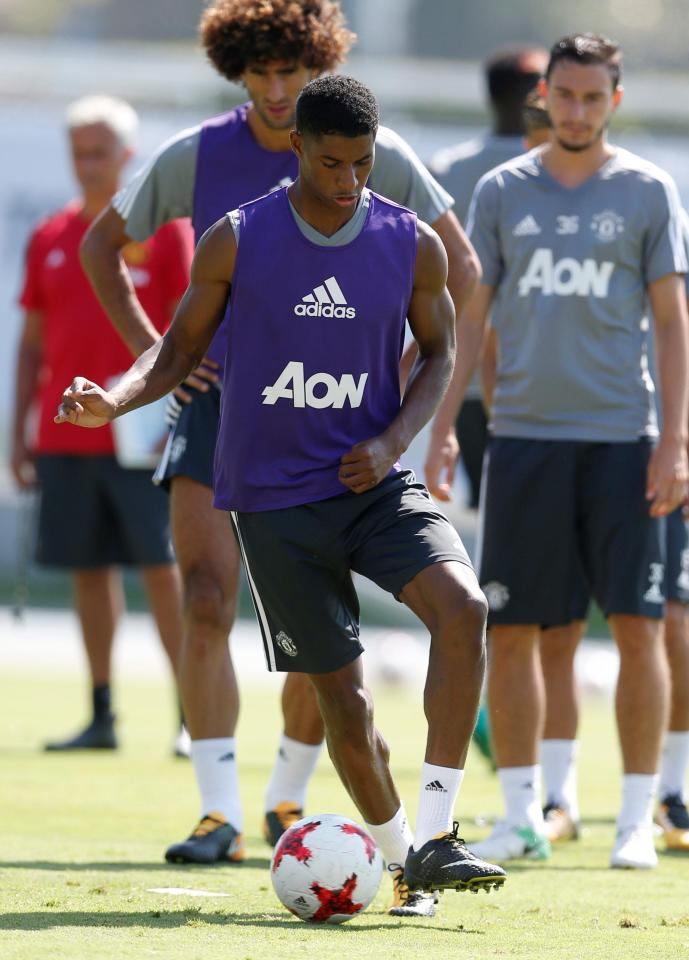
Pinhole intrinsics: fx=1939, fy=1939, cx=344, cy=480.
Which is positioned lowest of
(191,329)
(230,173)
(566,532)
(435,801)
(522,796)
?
(522,796)

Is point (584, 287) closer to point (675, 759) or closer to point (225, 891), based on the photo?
point (675, 759)

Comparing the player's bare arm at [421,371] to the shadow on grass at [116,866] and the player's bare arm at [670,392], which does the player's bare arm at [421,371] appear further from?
the shadow on grass at [116,866]

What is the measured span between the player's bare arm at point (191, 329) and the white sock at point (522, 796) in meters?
2.24

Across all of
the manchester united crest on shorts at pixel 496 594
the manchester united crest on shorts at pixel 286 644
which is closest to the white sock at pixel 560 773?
the manchester united crest on shorts at pixel 496 594

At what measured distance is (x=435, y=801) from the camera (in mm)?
5047

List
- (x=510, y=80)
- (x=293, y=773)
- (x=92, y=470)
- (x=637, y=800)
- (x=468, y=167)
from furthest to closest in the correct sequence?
(x=92, y=470) < (x=510, y=80) < (x=468, y=167) < (x=293, y=773) < (x=637, y=800)

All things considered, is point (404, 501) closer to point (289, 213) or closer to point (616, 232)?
point (289, 213)

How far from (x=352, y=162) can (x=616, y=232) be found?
76.5 inches

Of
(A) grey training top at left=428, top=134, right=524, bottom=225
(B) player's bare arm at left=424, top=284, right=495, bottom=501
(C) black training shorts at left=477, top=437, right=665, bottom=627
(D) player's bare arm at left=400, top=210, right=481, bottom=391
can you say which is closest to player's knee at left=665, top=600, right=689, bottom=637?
(C) black training shorts at left=477, top=437, right=665, bottom=627

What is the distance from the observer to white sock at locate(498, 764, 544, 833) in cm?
684

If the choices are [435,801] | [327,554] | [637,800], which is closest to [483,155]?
[637,800]

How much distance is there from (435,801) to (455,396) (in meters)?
2.14

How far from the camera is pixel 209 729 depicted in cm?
646

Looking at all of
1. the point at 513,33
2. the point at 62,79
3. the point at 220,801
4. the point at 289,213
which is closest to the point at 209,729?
the point at 220,801
